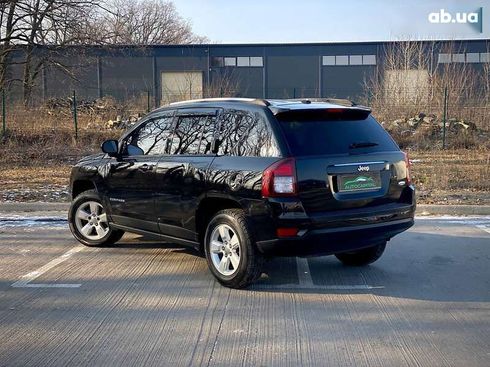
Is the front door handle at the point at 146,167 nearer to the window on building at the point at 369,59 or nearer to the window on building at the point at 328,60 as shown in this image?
the window on building at the point at 369,59

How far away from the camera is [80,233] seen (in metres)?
7.57

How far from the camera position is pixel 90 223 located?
757 centimetres

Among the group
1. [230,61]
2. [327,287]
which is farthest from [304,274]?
[230,61]

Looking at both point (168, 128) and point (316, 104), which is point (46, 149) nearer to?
point (168, 128)

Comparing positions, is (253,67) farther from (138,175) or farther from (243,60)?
(138,175)

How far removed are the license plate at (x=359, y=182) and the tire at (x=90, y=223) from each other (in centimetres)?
330

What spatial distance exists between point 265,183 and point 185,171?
115 cm

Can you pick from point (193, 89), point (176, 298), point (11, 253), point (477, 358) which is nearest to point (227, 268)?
point (176, 298)

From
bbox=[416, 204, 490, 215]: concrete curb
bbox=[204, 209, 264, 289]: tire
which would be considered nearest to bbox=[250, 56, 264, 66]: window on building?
bbox=[416, 204, 490, 215]: concrete curb

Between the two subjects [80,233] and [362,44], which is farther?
[362,44]

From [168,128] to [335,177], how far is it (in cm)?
215

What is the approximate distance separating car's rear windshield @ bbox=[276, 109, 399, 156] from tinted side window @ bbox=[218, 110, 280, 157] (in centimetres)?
17

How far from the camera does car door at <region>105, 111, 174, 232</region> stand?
21.5ft

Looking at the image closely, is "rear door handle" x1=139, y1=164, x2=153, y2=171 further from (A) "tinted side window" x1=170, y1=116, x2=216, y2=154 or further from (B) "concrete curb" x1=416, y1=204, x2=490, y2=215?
(B) "concrete curb" x1=416, y1=204, x2=490, y2=215
